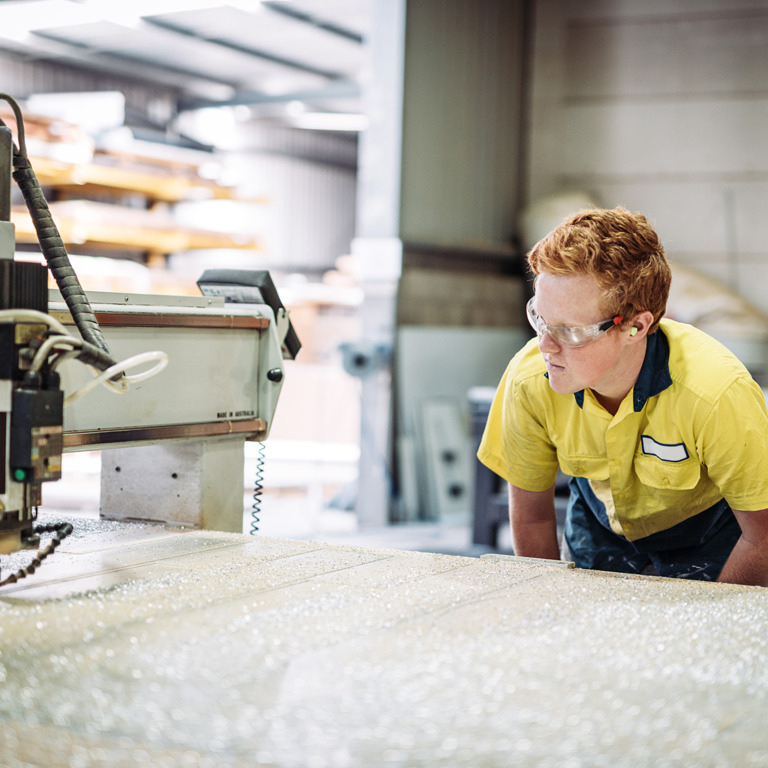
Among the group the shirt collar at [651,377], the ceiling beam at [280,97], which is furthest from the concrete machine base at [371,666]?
the ceiling beam at [280,97]

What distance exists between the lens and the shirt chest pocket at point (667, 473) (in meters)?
1.69

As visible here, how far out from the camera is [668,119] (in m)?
5.89

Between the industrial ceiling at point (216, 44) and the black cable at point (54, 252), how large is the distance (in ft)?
19.3

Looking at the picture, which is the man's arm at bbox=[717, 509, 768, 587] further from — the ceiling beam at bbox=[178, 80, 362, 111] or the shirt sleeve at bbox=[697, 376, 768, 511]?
the ceiling beam at bbox=[178, 80, 362, 111]

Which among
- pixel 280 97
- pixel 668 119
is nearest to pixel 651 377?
pixel 668 119

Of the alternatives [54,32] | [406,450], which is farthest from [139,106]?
[406,450]

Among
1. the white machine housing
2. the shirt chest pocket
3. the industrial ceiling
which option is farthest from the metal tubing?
the industrial ceiling

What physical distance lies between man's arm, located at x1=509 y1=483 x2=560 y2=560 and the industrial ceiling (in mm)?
5879

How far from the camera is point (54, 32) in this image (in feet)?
26.1

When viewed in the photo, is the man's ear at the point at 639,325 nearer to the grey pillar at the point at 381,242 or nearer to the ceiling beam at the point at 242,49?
the grey pillar at the point at 381,242

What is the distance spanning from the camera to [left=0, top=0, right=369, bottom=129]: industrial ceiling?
7.23m

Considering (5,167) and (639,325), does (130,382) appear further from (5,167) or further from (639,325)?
(639,325)

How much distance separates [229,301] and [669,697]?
4.10 ft

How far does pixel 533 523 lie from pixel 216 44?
7489 millimetres
